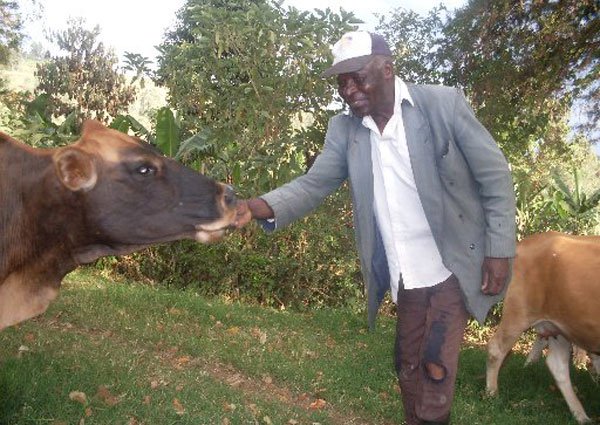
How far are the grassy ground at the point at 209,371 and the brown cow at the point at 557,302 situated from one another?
36 cm

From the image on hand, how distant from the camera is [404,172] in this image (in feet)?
11.3

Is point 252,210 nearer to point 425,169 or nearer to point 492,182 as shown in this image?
point 425,169

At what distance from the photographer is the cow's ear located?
2.61 meters

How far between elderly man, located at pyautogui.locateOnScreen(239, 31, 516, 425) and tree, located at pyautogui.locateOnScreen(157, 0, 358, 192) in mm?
5402

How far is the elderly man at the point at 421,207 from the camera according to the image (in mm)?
3240

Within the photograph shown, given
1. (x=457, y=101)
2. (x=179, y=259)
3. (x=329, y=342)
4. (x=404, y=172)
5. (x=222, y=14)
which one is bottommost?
(x=329, y=342)

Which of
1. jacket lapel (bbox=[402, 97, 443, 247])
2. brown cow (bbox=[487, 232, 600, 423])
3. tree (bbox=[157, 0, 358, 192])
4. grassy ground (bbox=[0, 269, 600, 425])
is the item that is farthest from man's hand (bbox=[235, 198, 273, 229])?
tree (bbox=[157, 0, 358, 192])

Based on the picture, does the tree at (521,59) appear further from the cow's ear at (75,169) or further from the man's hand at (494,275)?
the cow's ear at (75,169)

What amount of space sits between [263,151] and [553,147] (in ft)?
18.4

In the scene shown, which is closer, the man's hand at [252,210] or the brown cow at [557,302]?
the man's hand at [252,210]

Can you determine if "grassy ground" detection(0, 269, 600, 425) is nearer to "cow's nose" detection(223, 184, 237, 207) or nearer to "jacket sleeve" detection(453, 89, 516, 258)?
"cow's nose" detection(223, 184, 237, 207)

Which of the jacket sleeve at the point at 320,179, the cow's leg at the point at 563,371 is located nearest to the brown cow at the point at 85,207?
the jacket sleeve at the point at 320,179

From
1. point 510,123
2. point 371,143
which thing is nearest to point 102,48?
point 510,123

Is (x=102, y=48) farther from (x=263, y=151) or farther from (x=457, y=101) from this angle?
(x=457, y=101)
